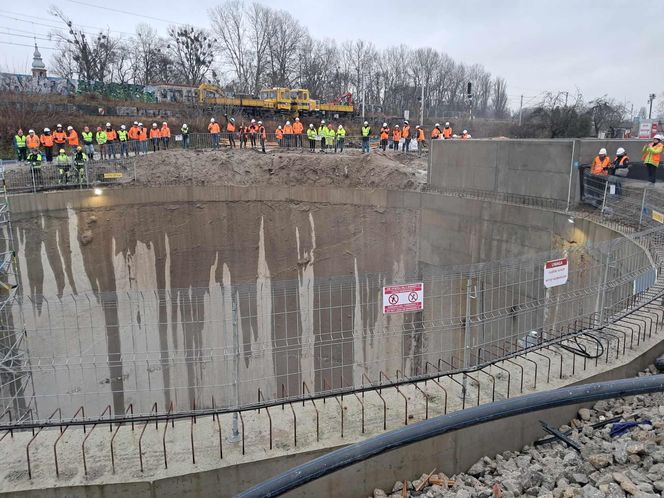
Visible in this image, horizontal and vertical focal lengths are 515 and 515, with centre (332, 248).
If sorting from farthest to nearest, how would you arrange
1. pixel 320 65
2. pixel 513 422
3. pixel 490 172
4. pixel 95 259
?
pixel 320 65 → pixel 95 259 → pixel 490 172 → pixel 513 422

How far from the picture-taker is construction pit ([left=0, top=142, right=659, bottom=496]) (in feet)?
15.3

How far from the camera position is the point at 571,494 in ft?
11.5

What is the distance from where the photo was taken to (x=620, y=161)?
39.9 feet

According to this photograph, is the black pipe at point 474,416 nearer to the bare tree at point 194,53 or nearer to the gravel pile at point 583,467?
the gravel pile at point 583,467

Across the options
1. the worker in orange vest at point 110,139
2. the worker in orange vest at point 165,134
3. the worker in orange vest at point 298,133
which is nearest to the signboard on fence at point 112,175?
the worker in orange vest at point 110,139

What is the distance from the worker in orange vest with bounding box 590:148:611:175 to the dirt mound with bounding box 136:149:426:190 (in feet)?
21.5

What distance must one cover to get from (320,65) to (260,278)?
51.0 m

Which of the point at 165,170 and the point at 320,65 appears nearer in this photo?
the point at 165,170

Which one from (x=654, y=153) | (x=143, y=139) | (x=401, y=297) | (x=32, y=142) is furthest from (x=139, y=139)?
(x=401, y=297)

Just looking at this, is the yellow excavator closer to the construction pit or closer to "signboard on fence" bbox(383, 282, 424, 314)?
the construction pit

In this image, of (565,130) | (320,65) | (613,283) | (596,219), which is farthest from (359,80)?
(613,283)

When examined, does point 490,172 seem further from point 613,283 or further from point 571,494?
point 571,494

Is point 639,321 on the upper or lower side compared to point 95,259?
upper

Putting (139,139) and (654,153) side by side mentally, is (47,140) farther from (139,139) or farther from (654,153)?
(654,153)
